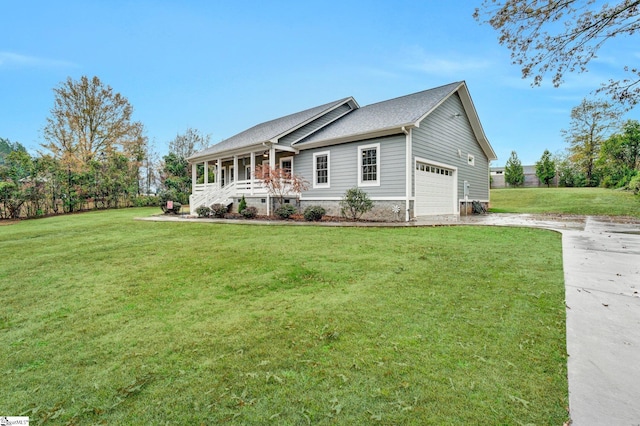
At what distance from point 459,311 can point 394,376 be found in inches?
54.7

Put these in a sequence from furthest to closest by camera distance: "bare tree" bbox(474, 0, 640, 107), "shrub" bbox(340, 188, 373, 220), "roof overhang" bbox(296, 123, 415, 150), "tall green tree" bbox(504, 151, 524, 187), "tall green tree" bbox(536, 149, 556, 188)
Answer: "tall green tree" bbox(504, 151, 524, 187) < "tall green tree" bbox(536, 149, 556, 188) < "shrub" bbox(340, 188, 373, 220) < "roof overhang" bbox(296, 123, 415, 150) < "bare tree" bbox(474, 0, 640, 107)

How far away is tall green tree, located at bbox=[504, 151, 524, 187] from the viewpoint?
34.0 meters

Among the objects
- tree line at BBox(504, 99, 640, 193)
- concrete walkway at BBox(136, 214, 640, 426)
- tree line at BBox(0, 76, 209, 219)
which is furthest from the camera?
tree line at BBox(504, 99, 640, 193)

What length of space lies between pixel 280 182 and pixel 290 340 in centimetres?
1173

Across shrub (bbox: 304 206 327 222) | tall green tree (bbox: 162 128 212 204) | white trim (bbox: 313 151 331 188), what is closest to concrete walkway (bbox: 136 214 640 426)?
shrub (bbox: 304 206 327 222)

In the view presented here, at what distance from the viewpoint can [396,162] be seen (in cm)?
1157

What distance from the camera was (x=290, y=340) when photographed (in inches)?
97.8

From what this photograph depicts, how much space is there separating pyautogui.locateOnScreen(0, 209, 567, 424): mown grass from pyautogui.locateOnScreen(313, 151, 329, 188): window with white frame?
883cm

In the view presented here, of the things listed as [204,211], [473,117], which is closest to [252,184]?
[204,211]

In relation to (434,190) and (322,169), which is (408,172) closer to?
(434,190)

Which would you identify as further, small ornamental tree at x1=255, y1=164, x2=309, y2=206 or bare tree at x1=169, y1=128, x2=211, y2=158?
bare tree at x1=169, y1=128, x2=211, y2=158

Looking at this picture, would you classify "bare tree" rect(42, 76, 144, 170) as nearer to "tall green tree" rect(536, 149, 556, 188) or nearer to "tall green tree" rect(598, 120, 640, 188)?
"tall green tree" rect(598, 120, 640, 188)

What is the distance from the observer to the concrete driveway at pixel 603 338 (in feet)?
5.44

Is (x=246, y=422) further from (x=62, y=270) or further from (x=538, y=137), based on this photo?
(x=538, y=137)
